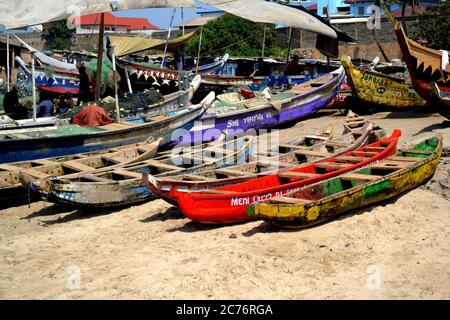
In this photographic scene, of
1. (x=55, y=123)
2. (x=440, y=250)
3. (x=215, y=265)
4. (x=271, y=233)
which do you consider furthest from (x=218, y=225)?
(x=55, y=123)

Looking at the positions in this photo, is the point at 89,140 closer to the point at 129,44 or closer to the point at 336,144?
the point at 336,144

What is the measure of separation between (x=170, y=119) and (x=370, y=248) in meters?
6.05

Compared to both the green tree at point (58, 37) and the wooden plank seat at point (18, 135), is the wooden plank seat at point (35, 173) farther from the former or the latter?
the green tree at point (58, 37)

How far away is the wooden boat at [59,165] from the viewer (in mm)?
9174

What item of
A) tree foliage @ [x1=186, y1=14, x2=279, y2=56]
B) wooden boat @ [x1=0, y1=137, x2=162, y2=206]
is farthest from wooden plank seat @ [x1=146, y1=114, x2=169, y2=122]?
tree foliage @ [x1=186, y1=14, x2=279, y2=56]

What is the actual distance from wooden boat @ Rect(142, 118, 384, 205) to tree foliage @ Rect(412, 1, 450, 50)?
19.6m

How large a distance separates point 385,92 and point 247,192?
359 inches

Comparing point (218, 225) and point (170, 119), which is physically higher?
point (170, 119)

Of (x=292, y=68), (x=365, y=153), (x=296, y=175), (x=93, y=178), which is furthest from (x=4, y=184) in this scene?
(x=292, y=68)

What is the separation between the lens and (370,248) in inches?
264

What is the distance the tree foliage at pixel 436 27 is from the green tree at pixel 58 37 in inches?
1297

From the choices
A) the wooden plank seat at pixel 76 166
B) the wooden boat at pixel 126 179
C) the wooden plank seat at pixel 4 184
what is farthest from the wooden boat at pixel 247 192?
the wooden plank seat at pixel 4 184

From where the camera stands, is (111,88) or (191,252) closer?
(191,252)

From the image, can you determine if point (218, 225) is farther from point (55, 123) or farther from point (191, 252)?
point (55, 123)
